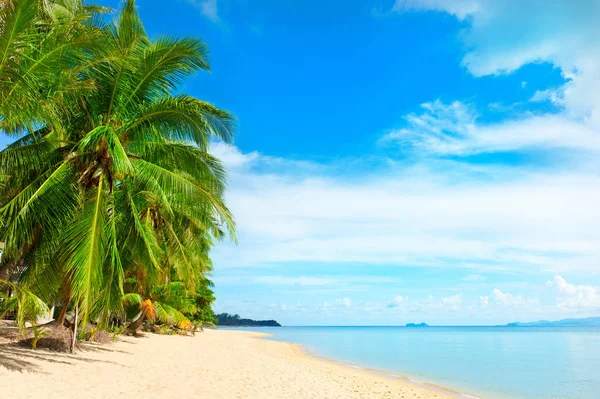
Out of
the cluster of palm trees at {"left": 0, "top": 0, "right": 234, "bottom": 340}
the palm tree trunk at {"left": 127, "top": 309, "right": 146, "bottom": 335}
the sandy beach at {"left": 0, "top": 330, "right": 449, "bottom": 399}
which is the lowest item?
the sandy beach at {"left": 0, "top": 330, "right": 449, "bottom": 399}

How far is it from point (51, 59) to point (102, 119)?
2.58 meters

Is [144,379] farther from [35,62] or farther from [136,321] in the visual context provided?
[136,321]

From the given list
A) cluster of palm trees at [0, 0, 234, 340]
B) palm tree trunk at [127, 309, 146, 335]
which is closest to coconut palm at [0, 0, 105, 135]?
cluster of palm trees at [0, 0, 234, 340]

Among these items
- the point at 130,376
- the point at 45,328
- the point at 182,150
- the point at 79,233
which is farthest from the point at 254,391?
the point at 45,328

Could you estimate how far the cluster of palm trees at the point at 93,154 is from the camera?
7.19m

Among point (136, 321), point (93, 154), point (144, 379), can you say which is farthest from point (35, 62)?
point (136, 321)

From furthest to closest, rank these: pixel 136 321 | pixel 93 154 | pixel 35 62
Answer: pixel 136 321 → pixel 93 154 → pixel 35 62

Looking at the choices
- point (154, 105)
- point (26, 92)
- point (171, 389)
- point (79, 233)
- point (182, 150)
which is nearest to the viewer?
point (26, 92)

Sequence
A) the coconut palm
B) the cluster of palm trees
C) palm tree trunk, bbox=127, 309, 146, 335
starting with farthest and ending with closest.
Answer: palm tree trunk, bbox=127, 309, 146, 335 < the cluster of palm trees < the coconut palm

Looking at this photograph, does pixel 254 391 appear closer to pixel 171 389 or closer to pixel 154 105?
pixel 171 389

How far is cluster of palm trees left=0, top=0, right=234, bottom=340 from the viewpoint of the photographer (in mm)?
7188

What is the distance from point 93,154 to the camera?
338 inches

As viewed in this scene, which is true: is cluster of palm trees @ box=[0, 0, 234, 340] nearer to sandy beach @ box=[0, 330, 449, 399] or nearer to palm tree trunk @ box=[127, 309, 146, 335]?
sandy beach @ box=[0, 330, 449, 399]

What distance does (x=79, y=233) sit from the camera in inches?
300
